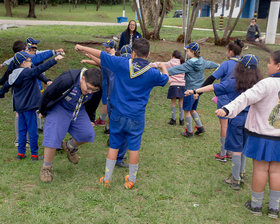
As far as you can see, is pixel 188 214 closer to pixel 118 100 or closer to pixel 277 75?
pixel 118 100

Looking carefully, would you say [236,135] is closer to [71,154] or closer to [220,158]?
[220,158]

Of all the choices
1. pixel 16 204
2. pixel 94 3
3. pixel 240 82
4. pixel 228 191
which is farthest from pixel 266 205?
pixel 94 3

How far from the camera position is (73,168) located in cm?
513

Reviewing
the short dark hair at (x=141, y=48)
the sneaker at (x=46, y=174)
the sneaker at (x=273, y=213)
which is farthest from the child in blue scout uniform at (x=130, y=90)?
the sneaker at (x=273, y=213)

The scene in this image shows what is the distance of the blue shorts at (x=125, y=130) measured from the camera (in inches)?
170

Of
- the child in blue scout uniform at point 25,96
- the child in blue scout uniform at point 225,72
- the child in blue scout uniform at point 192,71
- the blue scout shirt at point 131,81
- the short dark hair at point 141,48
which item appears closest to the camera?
the blue scout shirt at point 131,81

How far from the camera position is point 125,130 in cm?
437

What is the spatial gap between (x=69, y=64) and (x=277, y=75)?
8.93 m

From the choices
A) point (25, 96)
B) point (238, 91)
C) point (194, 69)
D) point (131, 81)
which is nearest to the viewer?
point (131, 81)

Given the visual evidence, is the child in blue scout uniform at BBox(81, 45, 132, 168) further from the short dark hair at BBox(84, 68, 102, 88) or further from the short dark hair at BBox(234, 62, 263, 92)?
the short dark hair at BBox(234, 62, 263, 92)

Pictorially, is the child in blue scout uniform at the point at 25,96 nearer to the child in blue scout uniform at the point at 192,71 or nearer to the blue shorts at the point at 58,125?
the blue shorts at the point at 58,125

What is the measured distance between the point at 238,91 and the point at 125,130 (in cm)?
174

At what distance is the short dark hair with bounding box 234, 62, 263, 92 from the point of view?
448 centimetres

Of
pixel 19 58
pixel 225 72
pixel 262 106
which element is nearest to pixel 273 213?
pixel 262 106
